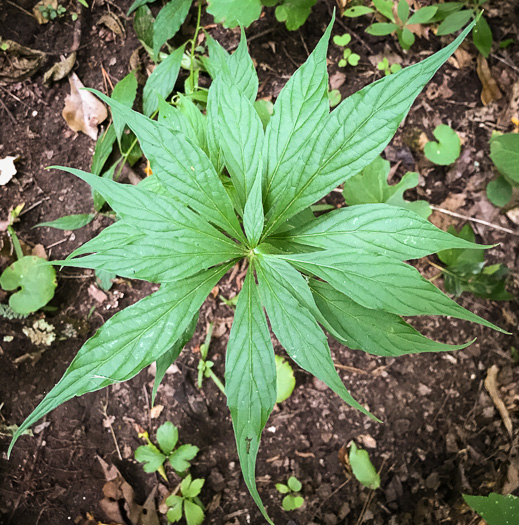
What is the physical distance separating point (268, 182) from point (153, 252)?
1.37ft

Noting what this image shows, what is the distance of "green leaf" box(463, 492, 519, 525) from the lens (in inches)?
63.9

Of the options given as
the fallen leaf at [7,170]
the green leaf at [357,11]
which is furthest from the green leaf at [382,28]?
the fallen leaf at [7,170]

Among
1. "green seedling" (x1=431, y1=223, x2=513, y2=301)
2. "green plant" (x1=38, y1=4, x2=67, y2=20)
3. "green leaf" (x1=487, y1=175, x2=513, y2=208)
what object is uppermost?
"green plant" (x1=38, y1=4, x2=67, y2=20)

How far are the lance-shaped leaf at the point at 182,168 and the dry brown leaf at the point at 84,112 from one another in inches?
51.7

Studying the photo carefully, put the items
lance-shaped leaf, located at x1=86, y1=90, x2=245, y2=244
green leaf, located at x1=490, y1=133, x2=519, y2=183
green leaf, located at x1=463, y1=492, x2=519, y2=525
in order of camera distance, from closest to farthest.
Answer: lance-shaped leaf, located at x1=86, y1=90, x2=245, y2=244 < green leaf, located at x1=463, y1=492, x2=519, y2=525 < green leaf, located at x1=490, y1=133, x2=519, y2=183

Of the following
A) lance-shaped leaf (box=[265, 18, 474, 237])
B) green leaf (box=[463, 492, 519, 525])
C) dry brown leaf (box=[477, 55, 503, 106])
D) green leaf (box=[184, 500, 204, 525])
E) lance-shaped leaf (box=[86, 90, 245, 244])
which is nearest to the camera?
lance-shaped leaf (box=[265, 18, 474, 237])

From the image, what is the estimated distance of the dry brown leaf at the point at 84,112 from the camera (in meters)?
2.34

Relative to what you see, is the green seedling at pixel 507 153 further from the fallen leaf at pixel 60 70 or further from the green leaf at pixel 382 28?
the fallen leaf at pixel 60 70

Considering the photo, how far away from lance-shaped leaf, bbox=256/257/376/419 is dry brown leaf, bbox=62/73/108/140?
→ 1.67 m

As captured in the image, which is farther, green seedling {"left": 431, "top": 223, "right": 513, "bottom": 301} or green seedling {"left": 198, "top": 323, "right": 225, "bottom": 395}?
green seedling {"left": 198, "top": 323, "right": 225, "bottom": 395}

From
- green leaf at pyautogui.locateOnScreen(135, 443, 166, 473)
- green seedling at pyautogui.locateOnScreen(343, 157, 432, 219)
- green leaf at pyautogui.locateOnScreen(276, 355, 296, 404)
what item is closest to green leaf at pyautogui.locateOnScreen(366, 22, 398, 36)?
green seedling at pyautogui.locateOnScreen(343, 157, 432, 219)

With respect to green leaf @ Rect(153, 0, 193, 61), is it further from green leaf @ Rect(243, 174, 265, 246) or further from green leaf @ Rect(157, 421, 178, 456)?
green leaf @ Rect(157, 421, 178, 456)

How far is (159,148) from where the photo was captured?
47.6 inches

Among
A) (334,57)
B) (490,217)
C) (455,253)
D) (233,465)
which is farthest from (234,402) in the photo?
(334,57)
